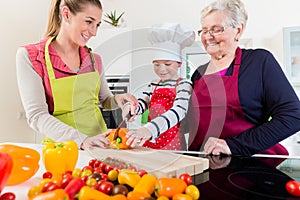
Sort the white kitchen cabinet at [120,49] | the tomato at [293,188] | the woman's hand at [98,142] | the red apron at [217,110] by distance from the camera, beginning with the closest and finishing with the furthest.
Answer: the tomato at [293,188], the white kitchen cabinet at [120,49], the woman's hand at [98,142], the red apron at [217,110]

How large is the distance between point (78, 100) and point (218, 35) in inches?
20.4

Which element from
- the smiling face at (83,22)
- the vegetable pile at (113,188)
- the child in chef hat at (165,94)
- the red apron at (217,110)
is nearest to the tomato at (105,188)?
the vegetable pile at (113,188)

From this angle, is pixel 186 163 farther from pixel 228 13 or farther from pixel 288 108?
pixel 228 13

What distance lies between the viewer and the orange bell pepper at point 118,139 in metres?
0.82

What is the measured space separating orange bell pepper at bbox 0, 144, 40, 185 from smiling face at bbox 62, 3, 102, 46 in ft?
1.65

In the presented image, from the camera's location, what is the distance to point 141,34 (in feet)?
2.63

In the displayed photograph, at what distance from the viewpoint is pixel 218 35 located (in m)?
0.95

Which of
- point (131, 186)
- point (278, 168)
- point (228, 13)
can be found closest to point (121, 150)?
point (131, 186)

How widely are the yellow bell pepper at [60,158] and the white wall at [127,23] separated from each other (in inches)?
77.3

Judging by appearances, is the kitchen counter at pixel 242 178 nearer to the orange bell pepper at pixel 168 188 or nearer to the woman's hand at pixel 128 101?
the orange bell pepper at pixel 168 188

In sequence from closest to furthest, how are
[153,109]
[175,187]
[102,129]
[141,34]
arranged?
[175,187], [141,34], [153,109], [102,129]

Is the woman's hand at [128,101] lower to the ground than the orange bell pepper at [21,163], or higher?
higher

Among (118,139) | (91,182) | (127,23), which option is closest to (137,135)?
(118,139)

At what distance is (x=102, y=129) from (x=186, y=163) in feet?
1.52
